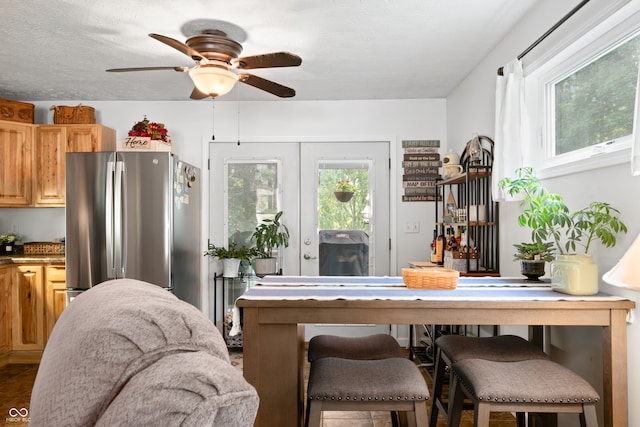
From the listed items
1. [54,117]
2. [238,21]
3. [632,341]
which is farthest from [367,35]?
[54,117]

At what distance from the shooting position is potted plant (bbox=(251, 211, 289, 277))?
4098 millimetres

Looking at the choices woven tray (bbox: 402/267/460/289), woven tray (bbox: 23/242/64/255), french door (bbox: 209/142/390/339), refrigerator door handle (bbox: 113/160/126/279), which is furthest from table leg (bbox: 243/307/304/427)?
woven tray (bbox: 23/242/64/255)

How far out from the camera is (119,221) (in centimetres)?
338

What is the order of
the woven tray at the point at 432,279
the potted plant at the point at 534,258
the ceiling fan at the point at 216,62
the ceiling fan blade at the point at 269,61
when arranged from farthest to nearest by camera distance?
the ceiling fan at the point at 216,62
the ceiling fan blade at the point at 269,61
the potted plant at the point at 534,258
the woven tray at the point at 432,279

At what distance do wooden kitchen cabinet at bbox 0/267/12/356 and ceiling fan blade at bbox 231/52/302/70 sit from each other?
113 inches

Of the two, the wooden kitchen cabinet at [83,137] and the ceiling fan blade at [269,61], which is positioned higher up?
the ceiling fan blade at [269,61]

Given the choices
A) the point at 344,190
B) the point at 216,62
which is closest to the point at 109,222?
the point at 216,62

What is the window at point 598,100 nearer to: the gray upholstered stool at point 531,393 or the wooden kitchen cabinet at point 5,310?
the gray upholstered stool at point 531,393

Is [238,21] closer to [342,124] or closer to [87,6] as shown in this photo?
[87,6]

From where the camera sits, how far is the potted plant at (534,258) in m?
2.13

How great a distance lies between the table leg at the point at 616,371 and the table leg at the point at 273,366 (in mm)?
1192

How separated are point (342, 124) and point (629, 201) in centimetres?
296

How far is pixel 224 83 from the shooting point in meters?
2.52

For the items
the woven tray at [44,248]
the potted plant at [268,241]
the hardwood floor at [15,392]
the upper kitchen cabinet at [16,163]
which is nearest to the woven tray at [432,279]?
the potted plant at [268,241]
